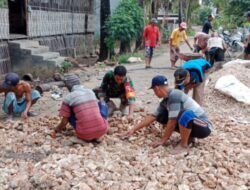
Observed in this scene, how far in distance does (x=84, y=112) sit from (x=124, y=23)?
1112 cm

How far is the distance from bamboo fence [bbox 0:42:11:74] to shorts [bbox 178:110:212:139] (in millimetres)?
6760

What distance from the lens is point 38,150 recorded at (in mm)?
4816

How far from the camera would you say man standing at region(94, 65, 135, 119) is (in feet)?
19.1

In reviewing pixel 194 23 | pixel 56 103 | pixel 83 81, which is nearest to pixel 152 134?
pixel 56 103

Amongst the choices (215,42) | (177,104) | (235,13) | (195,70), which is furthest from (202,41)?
(235,13)

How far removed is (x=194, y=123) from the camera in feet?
15.0

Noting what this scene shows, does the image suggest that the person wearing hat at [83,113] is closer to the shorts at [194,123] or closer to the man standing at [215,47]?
the shorts at [194,123]

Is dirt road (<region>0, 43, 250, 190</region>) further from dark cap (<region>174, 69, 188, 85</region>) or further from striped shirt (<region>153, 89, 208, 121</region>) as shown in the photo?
dark cap (<region>174, 69, 188, 85</region>)

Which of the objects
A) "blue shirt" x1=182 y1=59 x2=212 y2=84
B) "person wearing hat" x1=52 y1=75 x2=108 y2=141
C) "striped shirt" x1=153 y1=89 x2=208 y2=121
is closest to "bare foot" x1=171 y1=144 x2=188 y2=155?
"striped shirt" x1=153 y1=89 x2=208 y2=121

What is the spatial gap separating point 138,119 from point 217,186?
2230 millimetres

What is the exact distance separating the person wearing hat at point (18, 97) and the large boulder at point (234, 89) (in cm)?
375

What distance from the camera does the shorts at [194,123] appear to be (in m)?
4.55

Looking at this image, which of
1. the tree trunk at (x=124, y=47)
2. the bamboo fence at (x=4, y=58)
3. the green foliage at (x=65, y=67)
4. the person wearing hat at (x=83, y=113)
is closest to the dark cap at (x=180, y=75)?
the person wearing hat at (x=83, y=113)

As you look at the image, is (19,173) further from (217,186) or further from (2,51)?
(2,51)
